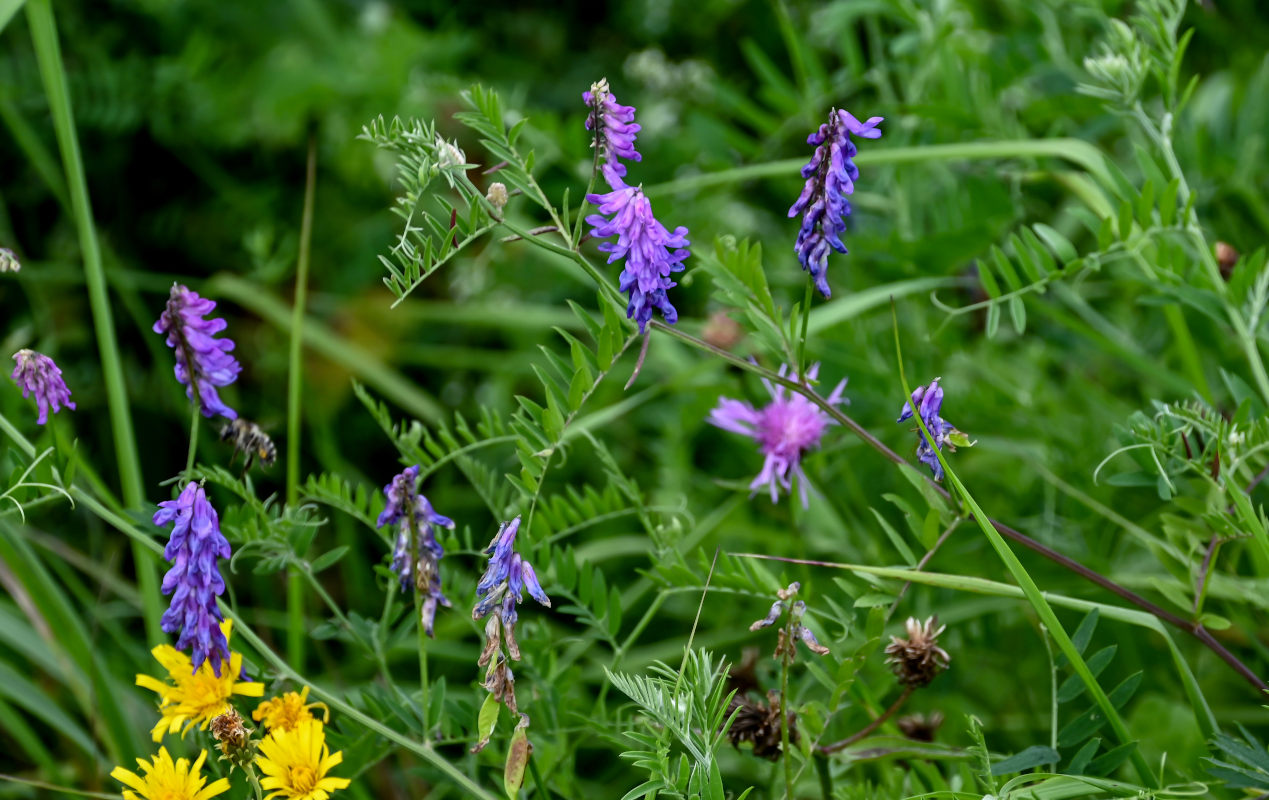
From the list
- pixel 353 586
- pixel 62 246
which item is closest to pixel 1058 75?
pixel 353 586

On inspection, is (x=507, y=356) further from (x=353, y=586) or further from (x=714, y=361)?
(x=714, y=361)

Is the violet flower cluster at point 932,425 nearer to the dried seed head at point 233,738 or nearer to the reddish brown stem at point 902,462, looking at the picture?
the reddish brown stem at point 902,462

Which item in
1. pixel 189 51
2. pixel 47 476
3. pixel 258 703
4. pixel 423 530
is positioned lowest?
pixel 258 703

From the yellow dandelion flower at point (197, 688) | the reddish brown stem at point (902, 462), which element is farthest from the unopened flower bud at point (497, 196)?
the yellow dandelion flower at point (197, 688)

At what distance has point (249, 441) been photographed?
2.85ft

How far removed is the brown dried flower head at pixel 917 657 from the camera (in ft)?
2.83

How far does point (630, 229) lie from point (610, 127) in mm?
78

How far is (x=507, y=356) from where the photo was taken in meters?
1.97

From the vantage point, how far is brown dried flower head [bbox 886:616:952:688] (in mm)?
864

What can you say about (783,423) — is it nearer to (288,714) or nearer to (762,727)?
(762,727)

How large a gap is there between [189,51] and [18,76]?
0.97ft

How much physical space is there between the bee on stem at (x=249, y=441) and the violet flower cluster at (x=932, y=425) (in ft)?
1.56

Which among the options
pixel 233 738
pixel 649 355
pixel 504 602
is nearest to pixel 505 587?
pixel 504 602

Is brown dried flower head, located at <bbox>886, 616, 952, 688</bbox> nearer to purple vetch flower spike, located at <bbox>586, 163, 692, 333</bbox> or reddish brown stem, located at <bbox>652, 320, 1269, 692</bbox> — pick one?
reddish brown stem, located at <bbox>652, 320, 1269, 692</bbox>
